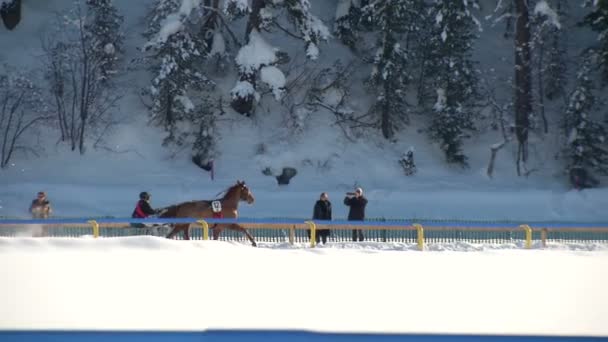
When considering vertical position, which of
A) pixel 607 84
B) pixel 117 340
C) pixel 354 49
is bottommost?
pixel 117 340

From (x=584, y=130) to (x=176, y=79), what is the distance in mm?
17180

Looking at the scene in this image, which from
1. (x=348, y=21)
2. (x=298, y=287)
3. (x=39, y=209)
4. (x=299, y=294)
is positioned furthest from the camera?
(x=348, y=21)

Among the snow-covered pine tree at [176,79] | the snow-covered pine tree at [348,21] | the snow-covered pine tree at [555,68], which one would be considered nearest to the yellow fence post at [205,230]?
the snow-covered pine tree at [176,79]

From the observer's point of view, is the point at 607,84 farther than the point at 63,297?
Yes

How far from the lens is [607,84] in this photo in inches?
1350

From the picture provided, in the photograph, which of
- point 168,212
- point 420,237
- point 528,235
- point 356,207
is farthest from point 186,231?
point 528,235

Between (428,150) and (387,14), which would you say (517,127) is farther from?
(387,14)

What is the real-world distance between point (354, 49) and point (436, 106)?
6771 mm

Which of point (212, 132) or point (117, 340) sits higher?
point (212, 132)

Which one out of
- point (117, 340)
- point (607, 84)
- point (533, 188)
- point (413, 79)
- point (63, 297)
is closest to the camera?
point (117, 340)

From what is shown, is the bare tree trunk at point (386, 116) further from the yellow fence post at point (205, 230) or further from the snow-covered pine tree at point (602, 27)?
the yellow fence post at point (205, 230)

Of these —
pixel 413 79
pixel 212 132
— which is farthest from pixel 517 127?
pixel 212 132

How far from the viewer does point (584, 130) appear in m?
31.6

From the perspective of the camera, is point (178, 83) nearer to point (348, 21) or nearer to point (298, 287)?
point (348, 21)
